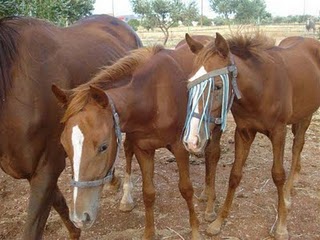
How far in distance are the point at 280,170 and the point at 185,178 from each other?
81cm

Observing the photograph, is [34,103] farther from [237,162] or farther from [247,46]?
[237,162]

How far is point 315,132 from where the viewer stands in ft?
19.4

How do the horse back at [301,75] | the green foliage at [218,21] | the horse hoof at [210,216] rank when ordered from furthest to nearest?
the green foliage at [218,21] → the horse hoof at [210,216] → the horse back at [301,75]

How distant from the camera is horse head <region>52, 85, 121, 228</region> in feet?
7.14

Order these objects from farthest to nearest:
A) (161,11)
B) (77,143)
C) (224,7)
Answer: (224,7)
(161,11)
(77,143)

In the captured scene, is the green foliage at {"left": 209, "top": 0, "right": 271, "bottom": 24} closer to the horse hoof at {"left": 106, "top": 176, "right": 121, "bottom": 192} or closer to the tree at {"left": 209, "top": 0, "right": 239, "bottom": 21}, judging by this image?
the tree at {"left": 209, "top": 0, "right": 239, "bottom": 21}

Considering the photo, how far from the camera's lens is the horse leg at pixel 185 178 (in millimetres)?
3080

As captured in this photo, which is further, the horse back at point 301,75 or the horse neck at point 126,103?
the horse back at point 301,75

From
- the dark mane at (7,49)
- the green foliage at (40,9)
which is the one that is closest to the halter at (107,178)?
the dark mane at (7,49)

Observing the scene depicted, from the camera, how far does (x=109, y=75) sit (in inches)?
104

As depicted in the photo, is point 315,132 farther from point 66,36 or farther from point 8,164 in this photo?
point 8,164

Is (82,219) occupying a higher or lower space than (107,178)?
lower

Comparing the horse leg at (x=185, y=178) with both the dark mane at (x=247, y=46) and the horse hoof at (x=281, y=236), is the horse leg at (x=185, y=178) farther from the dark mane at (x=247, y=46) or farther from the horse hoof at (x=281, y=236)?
the dark mane at (x=247, y=46)

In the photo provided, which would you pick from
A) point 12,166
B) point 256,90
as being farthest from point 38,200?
point 256,90
